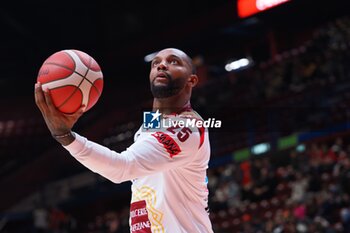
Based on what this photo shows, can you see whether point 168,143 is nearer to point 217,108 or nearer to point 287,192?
point 287,192

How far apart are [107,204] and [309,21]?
8593mm

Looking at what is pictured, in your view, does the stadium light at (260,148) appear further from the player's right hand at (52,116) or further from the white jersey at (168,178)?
the player's right hand at (52,116)

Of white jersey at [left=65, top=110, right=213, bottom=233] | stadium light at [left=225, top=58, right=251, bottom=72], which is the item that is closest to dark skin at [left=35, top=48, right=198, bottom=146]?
white jersey at [left=65, top=110, right=213, bottom=233]

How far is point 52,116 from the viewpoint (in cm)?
325

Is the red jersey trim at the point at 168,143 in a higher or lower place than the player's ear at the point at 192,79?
lower

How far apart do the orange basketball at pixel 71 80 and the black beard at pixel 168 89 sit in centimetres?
37

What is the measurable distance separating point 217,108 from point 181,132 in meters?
13.2

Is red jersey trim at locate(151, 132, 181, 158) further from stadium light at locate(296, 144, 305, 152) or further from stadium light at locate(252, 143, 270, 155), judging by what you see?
stadium light at locate(252, 143, 270, 155)

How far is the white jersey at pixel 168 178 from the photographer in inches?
136

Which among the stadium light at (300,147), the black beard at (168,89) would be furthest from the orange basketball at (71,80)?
the stadium light at (300,147)

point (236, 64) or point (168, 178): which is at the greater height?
point (236, 64)

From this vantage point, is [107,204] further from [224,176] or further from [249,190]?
[249,190]

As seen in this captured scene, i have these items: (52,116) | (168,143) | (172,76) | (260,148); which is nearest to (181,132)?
(168,143)

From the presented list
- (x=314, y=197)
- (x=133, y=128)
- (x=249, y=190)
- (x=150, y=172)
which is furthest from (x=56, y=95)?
(x=133, y=128)
